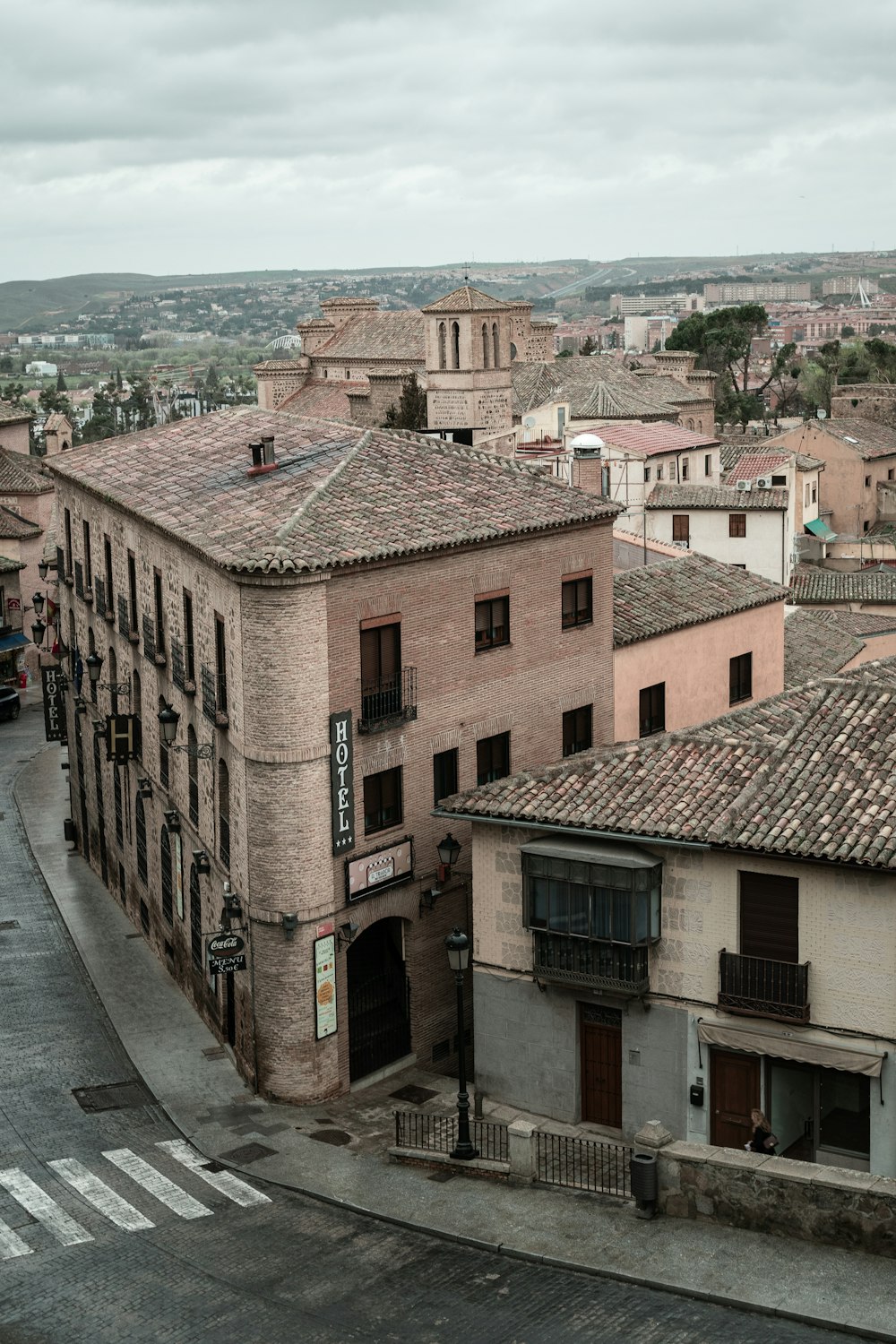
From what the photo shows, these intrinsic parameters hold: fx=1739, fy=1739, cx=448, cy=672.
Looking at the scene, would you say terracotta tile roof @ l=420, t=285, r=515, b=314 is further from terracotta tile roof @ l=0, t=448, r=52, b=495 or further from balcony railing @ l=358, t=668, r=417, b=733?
balcony railing @ l=358, t=668, r=417, b=733

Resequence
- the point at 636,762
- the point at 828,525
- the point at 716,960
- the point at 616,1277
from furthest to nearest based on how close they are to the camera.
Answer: the point at 828,525, the point at 636,762, the point at 716,960, the point at 616,1277

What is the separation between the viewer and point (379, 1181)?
25531 mm

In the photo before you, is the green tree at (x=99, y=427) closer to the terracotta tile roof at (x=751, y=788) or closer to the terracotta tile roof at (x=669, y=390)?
the terracotta tile roof at (x=669, y=390)

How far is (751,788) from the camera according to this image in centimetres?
2611

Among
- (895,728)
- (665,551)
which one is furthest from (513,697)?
(665,551)

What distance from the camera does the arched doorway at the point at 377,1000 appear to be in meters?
29.9

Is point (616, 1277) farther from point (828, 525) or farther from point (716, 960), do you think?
point (828, 525)

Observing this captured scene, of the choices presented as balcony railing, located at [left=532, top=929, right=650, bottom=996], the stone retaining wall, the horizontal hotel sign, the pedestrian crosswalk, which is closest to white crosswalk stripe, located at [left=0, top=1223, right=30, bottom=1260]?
the pedestrian crosswalk

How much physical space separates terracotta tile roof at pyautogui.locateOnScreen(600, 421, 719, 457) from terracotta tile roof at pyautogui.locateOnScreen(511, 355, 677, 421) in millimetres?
6375

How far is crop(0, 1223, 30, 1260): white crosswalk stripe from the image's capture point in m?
23.2

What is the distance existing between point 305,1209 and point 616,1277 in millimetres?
5142

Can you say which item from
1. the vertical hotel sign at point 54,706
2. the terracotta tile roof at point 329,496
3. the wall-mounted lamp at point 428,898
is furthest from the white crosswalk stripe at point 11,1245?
the vertical hotel sign at point 54,706

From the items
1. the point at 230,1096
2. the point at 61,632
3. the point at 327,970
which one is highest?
the point at 61,632

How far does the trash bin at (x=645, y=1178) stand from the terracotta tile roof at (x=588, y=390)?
6186cm
